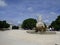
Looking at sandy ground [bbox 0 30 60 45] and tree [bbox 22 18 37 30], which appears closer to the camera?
sandy ground [bbox 0 30 60 45]

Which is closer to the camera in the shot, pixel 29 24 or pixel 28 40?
pixel 28 40

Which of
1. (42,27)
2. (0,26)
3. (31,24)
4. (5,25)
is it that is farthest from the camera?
(31,24)

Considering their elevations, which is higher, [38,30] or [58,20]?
[58,20]

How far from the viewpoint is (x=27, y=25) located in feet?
146

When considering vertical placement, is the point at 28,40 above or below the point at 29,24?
below

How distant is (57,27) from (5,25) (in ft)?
42.3

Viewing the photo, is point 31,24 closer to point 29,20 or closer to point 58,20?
point 29,20

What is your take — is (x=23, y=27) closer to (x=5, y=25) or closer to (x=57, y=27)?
(x=5, y=25)

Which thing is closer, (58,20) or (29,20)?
(58,20)

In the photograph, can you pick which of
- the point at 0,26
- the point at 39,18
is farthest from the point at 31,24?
the point at 39,18

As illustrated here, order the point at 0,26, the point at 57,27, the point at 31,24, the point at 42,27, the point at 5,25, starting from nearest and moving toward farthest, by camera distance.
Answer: the point at 42,27 < the point at 57,27 < the point at 0,26 < the point at 5,25 < the point at 31,24

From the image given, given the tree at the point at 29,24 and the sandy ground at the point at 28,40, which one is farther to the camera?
the tree at the point at 29,24

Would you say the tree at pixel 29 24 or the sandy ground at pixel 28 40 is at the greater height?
the tree at pixel 29 24

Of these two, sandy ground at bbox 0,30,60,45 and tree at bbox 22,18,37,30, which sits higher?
tree at bbox 22,18,37,30
